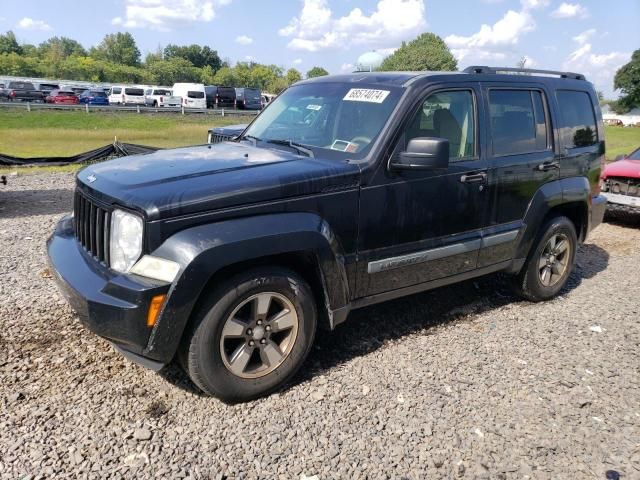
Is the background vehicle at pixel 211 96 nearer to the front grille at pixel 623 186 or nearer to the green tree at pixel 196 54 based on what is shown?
the front grille at pixel 623 186

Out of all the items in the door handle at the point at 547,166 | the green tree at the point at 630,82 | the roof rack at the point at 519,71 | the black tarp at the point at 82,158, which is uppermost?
the green tree at the point at 630,82

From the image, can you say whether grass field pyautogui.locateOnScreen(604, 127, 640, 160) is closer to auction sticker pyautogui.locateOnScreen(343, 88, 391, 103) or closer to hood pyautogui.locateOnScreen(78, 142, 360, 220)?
auction sticker pyautogui.locateOnScreen(343, 88, 391, 103)

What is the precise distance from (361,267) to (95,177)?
5.98 ft

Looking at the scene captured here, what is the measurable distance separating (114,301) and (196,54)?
14641cm

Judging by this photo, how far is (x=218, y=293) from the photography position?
9.82 ft

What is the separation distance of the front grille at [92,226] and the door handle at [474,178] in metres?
2.50

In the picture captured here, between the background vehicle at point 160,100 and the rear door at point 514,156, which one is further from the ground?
the background vehicle at point 160,100

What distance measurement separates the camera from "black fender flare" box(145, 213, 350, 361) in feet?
9.23

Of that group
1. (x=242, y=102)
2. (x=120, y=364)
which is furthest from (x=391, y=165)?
(x=242, y=102)

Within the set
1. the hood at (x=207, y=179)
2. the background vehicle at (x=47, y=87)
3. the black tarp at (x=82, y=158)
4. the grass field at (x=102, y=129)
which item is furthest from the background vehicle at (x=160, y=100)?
the hood at (x=207, y=179)

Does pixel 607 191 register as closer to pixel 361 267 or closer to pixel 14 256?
pixel 361 267

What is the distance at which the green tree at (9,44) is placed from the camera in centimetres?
11738

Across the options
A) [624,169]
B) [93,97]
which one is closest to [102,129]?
[93,97]

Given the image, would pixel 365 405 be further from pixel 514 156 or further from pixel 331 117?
pixel 514 156
